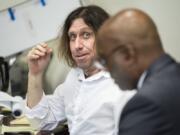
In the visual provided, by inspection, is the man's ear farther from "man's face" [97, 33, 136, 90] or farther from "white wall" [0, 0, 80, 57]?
"white wall" [0, 0, 80, 57]

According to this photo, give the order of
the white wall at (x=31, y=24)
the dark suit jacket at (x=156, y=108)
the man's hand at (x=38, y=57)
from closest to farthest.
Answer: the dark suit jacket at (x=156, y=108) → the man's hand at (x=38, y=57) → the white wall at (x=31, y=24)

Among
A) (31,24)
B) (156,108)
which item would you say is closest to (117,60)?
(156,108)

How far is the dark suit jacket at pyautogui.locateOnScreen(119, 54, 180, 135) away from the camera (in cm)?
84

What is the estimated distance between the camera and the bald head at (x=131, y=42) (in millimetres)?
914

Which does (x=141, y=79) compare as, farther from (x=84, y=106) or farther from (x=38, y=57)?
(x=38, y=57)

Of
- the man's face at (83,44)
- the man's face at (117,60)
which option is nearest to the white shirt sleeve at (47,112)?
the man's face at (83,44)

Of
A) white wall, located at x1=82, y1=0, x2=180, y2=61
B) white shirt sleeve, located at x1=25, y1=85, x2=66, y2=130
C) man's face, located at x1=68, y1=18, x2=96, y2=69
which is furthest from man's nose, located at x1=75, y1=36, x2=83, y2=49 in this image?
white wall, located at x1=82, y1=0, x2=180, y2=61

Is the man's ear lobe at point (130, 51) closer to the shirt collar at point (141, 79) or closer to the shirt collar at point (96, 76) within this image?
the shirt collar at point (141, 79)

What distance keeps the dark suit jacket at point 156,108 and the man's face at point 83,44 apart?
0.75 metres

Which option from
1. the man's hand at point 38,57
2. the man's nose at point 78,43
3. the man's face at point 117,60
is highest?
the man's face at point 117,60

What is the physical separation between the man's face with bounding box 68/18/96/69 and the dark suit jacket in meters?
0.75

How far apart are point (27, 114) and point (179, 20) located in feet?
3.20

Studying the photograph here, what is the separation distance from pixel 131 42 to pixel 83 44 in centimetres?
76

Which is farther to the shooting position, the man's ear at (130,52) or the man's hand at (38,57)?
the man's hand at (38,57)
